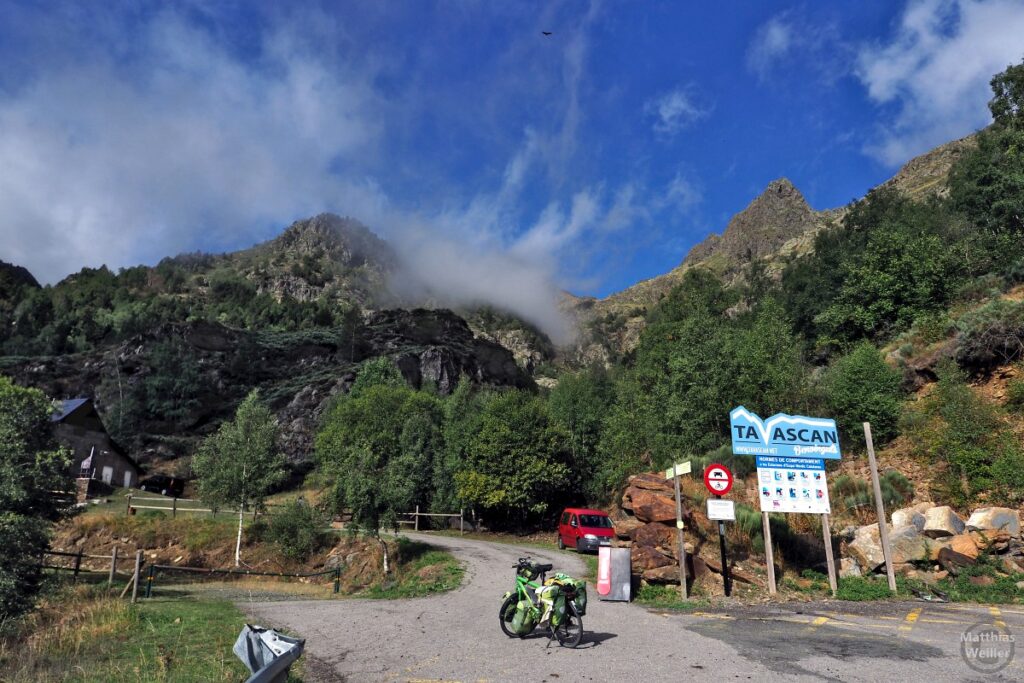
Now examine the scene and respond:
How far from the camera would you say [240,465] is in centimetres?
3212

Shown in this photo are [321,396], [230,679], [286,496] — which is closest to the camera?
[230,679]

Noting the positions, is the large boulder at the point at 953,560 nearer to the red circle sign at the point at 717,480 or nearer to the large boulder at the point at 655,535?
the red circle sign at the point at 717,480

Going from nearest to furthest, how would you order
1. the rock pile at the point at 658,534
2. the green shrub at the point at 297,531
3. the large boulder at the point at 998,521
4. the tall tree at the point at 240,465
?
the rock pile at the point at 658,534 < the large boulder at the point at 998,521 < the green shrub at the point at 297,531 < the tall tree at the point at 240,465

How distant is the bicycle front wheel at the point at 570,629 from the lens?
9.70m

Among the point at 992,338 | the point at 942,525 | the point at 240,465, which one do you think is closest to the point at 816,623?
the point at 942,525

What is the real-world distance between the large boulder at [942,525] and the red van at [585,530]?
1200 cm

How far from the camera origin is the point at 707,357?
35.2 meters

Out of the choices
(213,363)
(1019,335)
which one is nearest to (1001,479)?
(1019,335)

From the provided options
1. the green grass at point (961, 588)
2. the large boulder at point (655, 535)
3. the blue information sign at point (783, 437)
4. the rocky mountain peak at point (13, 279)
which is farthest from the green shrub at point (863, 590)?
the rocky mountain peak at point (13, 279)

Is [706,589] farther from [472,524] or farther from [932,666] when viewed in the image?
[472,524]

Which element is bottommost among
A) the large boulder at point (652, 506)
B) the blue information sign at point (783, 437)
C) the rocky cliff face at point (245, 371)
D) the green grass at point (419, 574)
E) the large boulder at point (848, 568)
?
the green grass at point (419, 574)

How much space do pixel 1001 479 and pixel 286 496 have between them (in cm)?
6285

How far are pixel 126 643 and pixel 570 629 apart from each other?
9.18m

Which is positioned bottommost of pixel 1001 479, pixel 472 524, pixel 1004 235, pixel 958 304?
pixel 472 524
